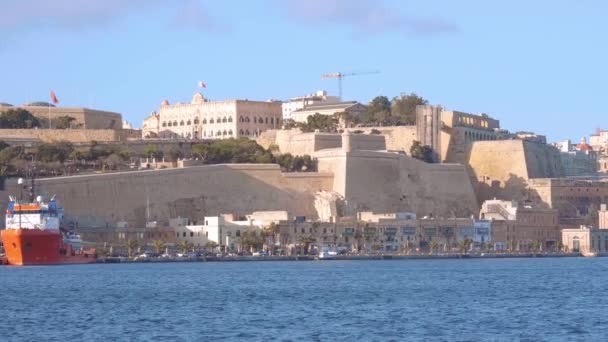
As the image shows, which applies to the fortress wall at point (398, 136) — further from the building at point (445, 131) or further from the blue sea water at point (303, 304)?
the blue sea water at point (303, 304)

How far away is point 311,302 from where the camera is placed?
52125 mm

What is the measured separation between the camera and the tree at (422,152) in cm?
10419

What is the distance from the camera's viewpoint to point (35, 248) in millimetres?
78938

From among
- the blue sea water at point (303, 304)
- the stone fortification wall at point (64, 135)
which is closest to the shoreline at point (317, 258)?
the blue sea water at point (303, 304)

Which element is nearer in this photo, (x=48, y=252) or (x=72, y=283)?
(x=72, y=283)

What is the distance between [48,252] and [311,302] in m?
30.1

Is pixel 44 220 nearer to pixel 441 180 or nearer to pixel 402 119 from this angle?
pixel 441 180

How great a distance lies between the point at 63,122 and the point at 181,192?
70.8 ft

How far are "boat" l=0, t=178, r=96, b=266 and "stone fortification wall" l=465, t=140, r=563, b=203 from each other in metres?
34.4

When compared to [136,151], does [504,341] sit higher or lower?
lower

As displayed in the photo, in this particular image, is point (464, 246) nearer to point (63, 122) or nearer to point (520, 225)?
point (520, 225)

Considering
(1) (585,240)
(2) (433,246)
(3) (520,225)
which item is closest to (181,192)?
(2) (433,246)

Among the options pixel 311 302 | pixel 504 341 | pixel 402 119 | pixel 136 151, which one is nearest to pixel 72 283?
pixel 311 302

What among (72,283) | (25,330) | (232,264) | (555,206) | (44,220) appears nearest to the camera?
(25,330)
